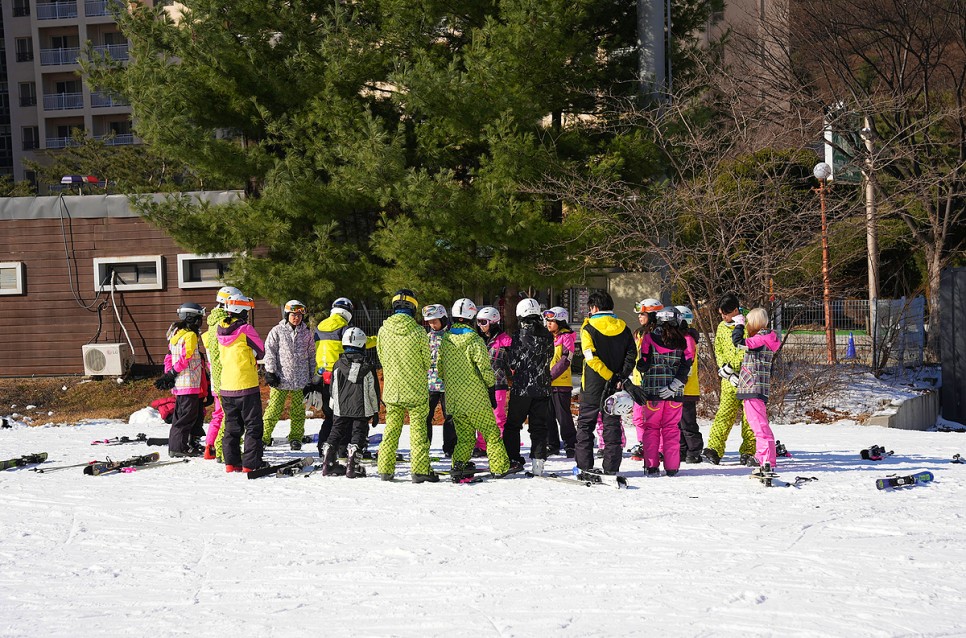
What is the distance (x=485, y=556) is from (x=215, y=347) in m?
4.47

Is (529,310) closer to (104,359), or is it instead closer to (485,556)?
(485,556)

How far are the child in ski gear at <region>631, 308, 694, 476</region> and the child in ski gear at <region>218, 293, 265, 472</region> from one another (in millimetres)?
3790

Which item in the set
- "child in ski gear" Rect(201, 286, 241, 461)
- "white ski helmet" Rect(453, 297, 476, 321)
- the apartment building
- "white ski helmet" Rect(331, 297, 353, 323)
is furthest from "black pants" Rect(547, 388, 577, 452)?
the apartment building

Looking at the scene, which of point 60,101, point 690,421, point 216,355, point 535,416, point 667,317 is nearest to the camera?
point 667,317

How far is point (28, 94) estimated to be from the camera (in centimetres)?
4953

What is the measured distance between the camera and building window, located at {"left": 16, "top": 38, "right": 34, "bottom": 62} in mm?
49312

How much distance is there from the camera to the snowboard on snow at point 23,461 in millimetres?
10018

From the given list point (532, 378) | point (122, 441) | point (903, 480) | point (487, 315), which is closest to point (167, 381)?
point (122, 441)

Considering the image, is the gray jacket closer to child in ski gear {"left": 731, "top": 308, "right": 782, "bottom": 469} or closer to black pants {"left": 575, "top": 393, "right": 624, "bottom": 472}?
black pants {"left": 575, "top": 393, "right": 624, "bottom": 472}

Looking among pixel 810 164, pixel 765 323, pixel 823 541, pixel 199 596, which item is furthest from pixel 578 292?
pixel 199 596

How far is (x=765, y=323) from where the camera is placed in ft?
28.1

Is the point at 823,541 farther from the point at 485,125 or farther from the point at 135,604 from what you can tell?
the point at 485,125

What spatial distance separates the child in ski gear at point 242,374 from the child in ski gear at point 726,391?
4617mm

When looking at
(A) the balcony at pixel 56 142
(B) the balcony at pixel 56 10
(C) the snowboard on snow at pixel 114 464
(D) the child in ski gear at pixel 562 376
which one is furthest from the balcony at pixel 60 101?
(D) the child in ski gear at pixel 562 376
